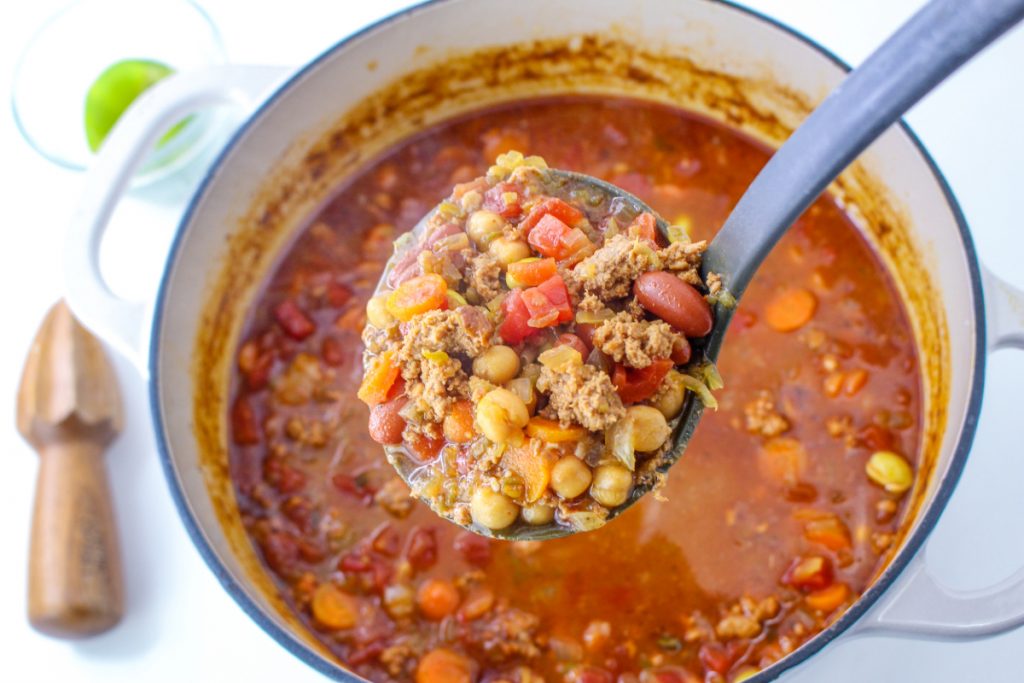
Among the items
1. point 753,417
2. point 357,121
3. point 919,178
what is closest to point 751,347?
point 753,417

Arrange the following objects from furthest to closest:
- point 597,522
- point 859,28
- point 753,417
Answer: point 859,28, point 753,417, point 597,522

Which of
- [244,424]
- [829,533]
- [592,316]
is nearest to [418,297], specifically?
[592,316]

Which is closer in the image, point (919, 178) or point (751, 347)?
point (919, 178)

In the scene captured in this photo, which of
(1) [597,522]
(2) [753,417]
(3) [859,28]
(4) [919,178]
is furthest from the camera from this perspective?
(3) [859,28]

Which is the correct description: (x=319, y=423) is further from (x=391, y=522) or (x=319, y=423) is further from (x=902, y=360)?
(x=902, y=360)

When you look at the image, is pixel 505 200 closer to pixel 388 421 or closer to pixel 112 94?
pixel 388 421

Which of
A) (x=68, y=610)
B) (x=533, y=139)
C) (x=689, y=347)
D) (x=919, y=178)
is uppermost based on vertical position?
(x=533, y=139)

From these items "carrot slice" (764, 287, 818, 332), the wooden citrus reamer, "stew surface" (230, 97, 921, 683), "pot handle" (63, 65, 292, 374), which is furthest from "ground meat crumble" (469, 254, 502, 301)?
the wooden citrus reamer
